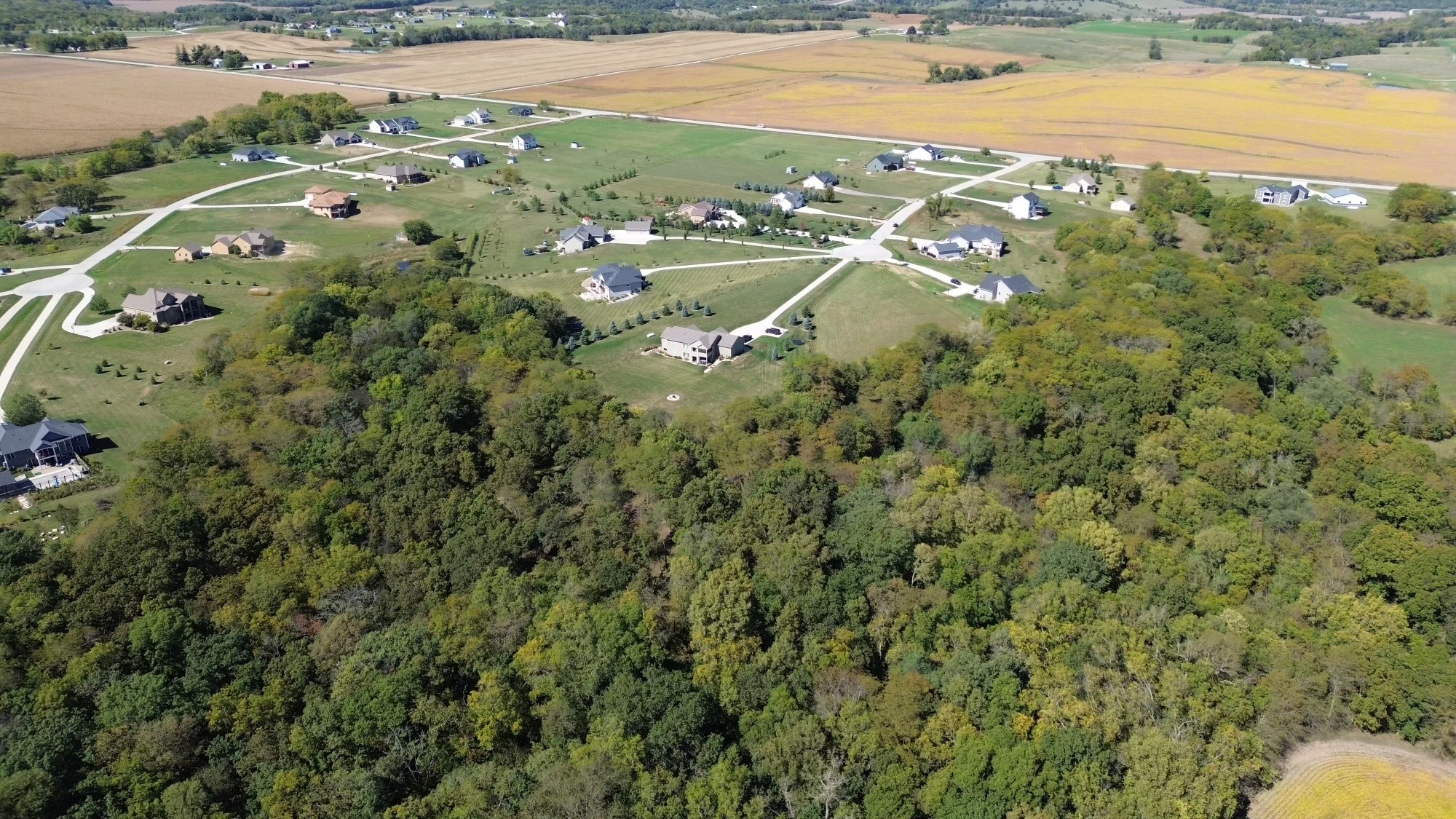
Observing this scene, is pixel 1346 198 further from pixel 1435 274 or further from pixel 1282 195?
pixel 1435 274

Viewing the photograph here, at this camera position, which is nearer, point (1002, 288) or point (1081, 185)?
point (1002, 288)

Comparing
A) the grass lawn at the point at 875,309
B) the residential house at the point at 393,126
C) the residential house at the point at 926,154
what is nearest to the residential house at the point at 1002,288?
the grass lawn at the point at 875,309

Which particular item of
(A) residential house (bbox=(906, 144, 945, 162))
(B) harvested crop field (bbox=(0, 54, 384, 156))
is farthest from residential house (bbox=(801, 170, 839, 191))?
(B) harvested crop field (bbox=(0, 54, 384, 156))

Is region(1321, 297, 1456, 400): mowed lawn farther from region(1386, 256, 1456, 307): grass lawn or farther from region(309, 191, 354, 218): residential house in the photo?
region(309, 191, 354, 218): residential house

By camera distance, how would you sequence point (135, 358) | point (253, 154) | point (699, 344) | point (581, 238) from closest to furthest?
point (135, 358), point (699, 344), point (581, 238), point (253, 154)

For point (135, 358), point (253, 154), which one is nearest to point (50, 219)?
point (253, 154)

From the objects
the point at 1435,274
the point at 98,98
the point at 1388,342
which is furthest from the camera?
the point at 98,98
